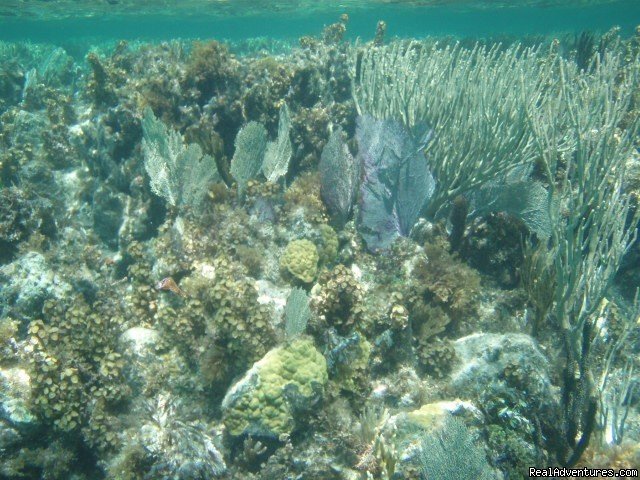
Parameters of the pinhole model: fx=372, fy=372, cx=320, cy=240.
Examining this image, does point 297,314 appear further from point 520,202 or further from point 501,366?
point 520,202

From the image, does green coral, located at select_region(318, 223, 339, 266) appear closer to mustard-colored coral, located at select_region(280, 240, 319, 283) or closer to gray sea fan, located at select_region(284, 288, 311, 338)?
mustard-colored coral, located at select_region(280, 240, 319, 283)

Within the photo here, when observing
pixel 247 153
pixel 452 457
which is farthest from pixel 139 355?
pixel 452 457

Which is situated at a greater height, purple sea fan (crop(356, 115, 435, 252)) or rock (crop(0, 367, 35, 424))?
purple sea fan (crop(356, 115, 435, 252))

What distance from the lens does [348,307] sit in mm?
4957

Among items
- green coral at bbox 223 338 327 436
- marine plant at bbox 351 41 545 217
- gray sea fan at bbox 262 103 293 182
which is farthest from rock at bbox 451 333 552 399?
gray sea fan at bbox 262 103 293 182

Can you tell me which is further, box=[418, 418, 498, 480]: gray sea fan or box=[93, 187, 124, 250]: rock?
box=[93, 187, 124, 250]: rock

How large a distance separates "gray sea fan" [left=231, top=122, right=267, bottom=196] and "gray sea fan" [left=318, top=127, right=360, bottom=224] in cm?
124

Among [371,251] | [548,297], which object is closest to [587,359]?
[548,297]

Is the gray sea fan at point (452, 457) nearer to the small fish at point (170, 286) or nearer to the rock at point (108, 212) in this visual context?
the small fish at point (170, 286)

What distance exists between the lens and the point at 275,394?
414cm

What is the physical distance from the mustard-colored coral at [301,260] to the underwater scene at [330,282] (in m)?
0.03

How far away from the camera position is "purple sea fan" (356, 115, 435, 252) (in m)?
6.39

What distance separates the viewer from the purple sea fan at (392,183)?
21.0 ft

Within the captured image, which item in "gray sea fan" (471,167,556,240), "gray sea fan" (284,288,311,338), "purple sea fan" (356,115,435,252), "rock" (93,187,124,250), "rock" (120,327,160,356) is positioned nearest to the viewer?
Answer: "gray sea fan" (284,288,311,338)
